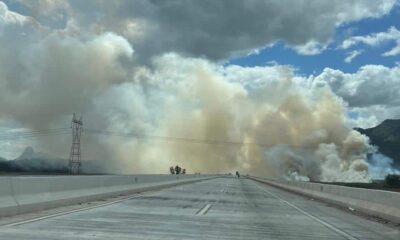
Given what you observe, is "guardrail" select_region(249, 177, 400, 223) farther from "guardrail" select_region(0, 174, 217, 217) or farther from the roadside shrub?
the roadside shrub

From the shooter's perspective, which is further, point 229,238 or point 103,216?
point 103,216

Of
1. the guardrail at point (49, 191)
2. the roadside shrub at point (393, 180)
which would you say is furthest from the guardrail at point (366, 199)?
the roadside shrub at point (393, 180)

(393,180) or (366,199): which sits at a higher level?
(393,180)

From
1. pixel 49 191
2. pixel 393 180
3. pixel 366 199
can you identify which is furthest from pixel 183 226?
pixel 393 180

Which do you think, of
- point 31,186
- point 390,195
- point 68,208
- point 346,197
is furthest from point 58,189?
point 346,197

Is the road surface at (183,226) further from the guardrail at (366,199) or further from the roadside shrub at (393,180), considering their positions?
the roadside shrub at (393,180)

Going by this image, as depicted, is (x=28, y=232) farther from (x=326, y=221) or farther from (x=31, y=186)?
(x=326, y=221)

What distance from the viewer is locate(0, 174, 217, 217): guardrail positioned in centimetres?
1570

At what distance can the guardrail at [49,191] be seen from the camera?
1570 centimetres

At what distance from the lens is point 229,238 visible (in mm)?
12625

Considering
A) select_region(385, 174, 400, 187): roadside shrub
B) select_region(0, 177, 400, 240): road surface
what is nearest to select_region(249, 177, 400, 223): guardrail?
select_region(0, 177, 400, 240): road surface

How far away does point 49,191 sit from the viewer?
18.9 meters

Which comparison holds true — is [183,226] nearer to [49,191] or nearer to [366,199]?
[49,191]

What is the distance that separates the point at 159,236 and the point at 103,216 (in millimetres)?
4637
